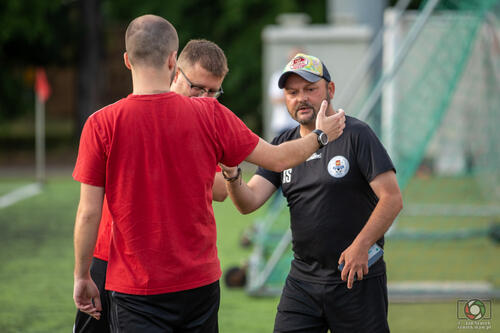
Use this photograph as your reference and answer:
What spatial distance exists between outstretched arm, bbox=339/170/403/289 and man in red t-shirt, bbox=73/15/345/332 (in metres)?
0.77

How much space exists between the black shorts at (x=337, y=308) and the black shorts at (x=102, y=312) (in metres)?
0.88

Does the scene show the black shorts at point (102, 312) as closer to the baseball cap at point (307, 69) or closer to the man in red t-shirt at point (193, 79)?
the man in red t-shirt at point (193, 79)

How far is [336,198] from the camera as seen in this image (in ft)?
12.9

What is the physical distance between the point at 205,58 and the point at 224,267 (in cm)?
529

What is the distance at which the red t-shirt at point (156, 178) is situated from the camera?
3164 millimetres

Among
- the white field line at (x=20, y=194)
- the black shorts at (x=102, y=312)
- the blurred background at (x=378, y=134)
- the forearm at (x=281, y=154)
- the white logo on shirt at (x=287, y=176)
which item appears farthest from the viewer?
the white field line at (x=20, y=194)

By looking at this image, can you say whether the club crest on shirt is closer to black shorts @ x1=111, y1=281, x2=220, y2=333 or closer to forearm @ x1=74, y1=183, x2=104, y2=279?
black shorts @ x1=111, y1=281, x2=220, y2=333

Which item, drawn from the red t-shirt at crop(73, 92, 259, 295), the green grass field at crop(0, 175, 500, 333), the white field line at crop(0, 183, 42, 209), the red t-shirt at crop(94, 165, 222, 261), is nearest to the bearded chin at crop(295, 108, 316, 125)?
the red t-shirt at crop(94, 165, 222, 261)

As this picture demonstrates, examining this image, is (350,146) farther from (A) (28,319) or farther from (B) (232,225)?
(B) (232,225)

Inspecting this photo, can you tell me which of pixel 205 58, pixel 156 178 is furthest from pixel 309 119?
pixel 156 178

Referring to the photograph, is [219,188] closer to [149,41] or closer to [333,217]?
[333,217]

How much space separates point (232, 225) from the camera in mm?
12039

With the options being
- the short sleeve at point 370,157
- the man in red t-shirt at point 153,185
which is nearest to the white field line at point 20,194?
the short sleeve at point 370,157

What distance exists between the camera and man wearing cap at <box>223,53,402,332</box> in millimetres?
3811
